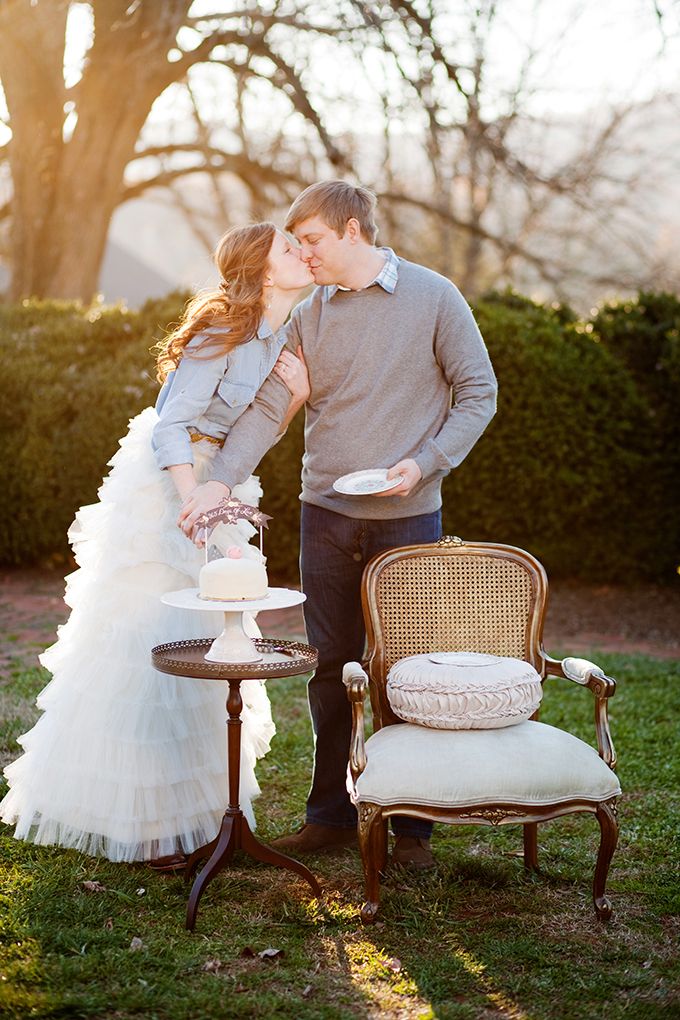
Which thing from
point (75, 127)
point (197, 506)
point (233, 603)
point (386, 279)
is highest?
point (75, 127)

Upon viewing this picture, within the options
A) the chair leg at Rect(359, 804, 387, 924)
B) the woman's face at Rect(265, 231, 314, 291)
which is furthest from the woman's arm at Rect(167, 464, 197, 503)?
the chair leg at Rect(359, 804, 387, 924)

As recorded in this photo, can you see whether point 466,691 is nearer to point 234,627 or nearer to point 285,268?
point 234,627

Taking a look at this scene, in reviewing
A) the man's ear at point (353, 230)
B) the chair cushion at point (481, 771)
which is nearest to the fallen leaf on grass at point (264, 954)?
the chair cushion at point (481, 771)

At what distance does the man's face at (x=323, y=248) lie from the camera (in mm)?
3797

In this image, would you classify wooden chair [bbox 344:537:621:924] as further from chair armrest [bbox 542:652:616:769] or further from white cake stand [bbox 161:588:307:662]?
white cake stand [bbox 161:588:307:662]

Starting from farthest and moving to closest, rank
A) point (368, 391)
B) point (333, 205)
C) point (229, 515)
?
1. point (368, 391)
2. point (333, 205)
3. point (229, 515)

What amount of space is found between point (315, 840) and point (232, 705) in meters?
0.87

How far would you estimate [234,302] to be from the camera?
3.76 meters

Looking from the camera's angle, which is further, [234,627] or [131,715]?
[131,715]

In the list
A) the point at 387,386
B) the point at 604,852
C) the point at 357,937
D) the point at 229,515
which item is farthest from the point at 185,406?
the point at 604,852

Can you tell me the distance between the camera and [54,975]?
3068mm

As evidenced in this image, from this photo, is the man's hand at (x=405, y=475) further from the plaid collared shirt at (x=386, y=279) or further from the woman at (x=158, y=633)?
the plaid collared shirt at (x=386, y=279)

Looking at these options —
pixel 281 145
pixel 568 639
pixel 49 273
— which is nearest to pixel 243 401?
pixel 568 639

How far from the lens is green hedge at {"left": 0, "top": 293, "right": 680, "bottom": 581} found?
8.23 meters
